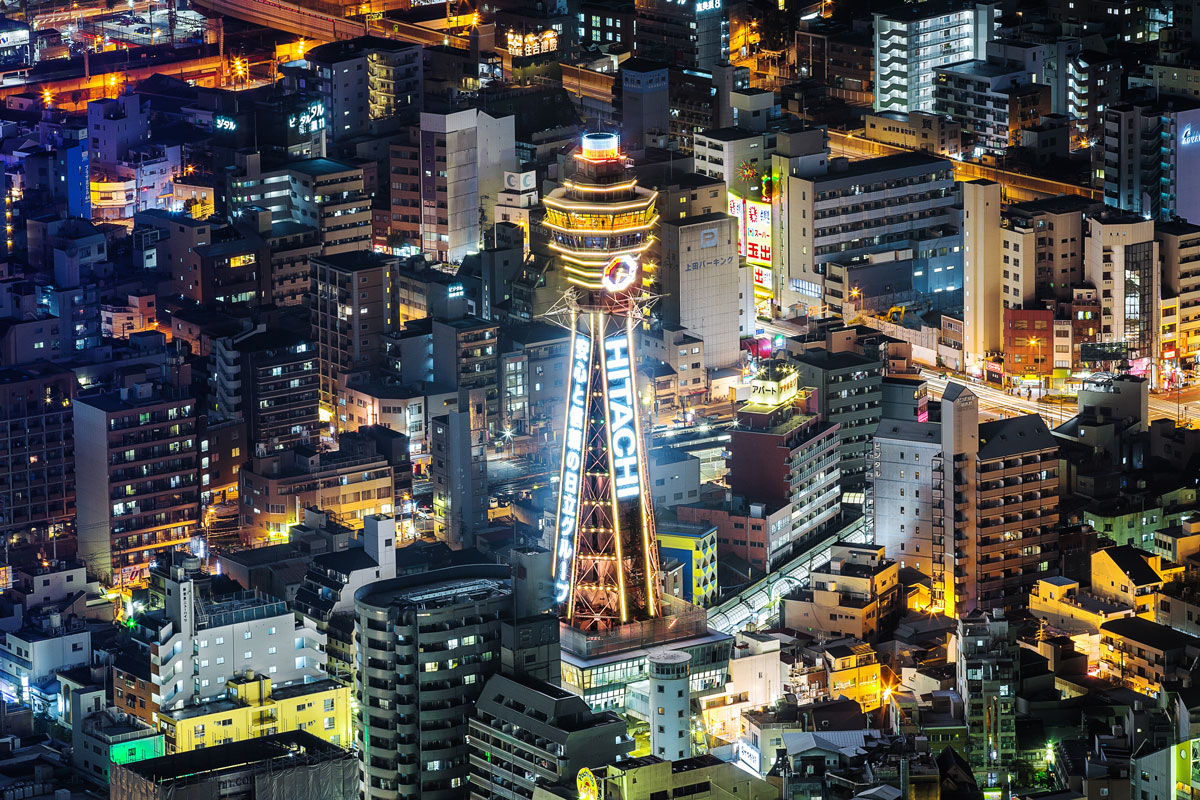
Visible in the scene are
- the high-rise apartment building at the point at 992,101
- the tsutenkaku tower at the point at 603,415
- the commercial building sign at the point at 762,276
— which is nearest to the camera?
the tsutenkaku tower at the point at 603,415

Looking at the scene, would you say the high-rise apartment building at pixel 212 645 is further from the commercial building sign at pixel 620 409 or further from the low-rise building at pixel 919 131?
the low-rise building at pixel 919 131

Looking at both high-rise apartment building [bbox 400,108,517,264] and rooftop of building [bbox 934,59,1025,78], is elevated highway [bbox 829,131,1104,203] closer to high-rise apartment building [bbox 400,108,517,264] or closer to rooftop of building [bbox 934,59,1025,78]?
rooftop of building [bbox 934,59,1025,78]

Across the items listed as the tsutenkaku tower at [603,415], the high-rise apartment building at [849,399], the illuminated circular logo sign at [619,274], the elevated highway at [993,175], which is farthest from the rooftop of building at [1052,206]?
the illuminated circular logo sign at [619,274]

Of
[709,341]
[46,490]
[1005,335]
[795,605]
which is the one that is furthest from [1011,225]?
[46,490]

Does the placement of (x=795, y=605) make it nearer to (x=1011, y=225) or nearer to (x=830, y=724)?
(x=830, y=724)

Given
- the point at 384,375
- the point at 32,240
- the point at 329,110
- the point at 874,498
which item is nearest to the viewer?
the point at 874,498

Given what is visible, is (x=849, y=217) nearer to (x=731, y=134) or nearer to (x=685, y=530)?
(x=731, y=134)
